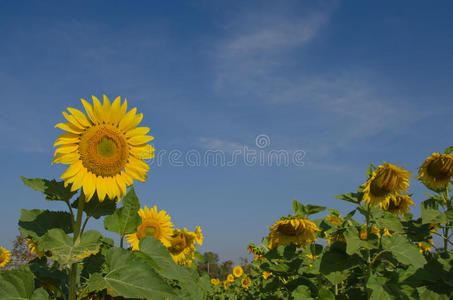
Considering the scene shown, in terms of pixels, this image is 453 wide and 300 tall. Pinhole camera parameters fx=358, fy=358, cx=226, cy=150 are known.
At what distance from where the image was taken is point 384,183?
4109 mm

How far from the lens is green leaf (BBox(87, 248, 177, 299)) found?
80.1 inches

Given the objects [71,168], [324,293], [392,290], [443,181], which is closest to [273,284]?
[324,293]

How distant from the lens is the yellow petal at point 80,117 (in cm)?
258

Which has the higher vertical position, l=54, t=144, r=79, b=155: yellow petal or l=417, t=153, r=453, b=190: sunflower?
l=417, t=153, r=453, b=190: sunflower

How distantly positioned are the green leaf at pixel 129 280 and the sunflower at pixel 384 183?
8.94ft

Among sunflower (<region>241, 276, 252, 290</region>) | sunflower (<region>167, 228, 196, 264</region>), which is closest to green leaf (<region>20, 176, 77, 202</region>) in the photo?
sunflower (<region>167, 228, 196, 264</region>)

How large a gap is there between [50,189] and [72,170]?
21 centimetres

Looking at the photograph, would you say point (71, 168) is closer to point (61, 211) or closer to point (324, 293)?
point (61, 211)

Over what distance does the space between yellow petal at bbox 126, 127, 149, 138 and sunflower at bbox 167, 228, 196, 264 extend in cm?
337

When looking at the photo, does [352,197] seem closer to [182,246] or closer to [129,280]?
[129,280]

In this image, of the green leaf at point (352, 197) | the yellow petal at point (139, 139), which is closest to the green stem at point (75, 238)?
the yellow petal at point (139, 139)

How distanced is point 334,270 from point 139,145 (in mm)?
2103

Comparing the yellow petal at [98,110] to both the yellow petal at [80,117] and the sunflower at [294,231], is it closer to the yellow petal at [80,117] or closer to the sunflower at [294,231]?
the yellow petal at [80,117]

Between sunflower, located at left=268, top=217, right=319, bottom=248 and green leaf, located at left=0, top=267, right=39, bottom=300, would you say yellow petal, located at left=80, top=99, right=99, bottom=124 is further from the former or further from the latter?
sunflower, located at left=268, top=217, right=319, bottom=248
